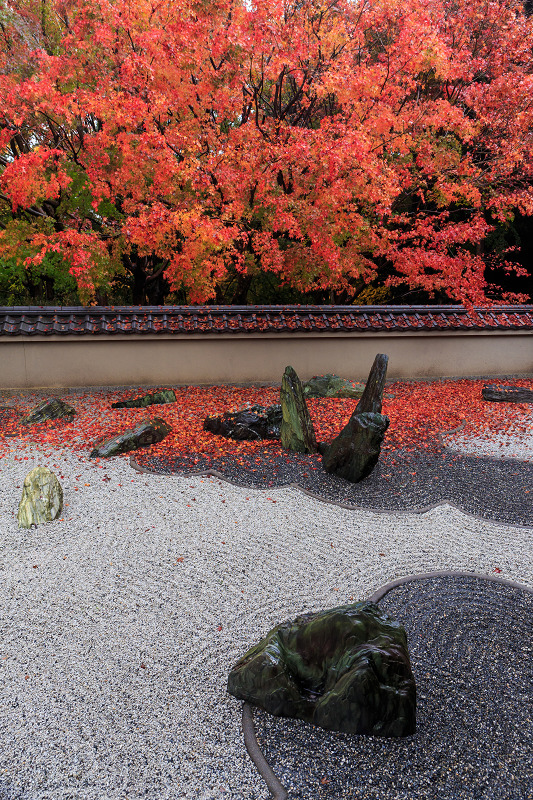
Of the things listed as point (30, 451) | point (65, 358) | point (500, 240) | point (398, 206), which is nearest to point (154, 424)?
point (30, 451)

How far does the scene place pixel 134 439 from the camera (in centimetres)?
808

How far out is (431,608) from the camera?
426 centimetres

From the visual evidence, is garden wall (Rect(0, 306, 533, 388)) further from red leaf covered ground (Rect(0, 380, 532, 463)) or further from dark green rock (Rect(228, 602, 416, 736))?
dark green rock (Rect(228, 602, 416, 736))

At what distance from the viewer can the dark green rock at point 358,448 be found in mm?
6844

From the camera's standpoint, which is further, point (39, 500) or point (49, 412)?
point (49, 412)

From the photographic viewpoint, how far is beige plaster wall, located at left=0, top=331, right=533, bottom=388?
11352 millimetres

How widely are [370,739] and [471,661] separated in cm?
105

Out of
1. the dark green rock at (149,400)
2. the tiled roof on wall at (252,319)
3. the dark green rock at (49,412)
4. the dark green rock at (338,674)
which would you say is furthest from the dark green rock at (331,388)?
the dark green rock at (338,674)

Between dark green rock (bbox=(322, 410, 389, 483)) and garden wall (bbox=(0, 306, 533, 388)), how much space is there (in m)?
5.34

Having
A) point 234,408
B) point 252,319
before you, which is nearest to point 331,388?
point 234,408

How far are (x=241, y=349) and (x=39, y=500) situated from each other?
7.00 m

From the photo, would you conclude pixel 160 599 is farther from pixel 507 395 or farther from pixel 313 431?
pixel 507 395

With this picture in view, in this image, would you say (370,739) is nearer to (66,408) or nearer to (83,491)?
(83,491)

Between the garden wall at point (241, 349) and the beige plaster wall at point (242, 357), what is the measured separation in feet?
0.08
